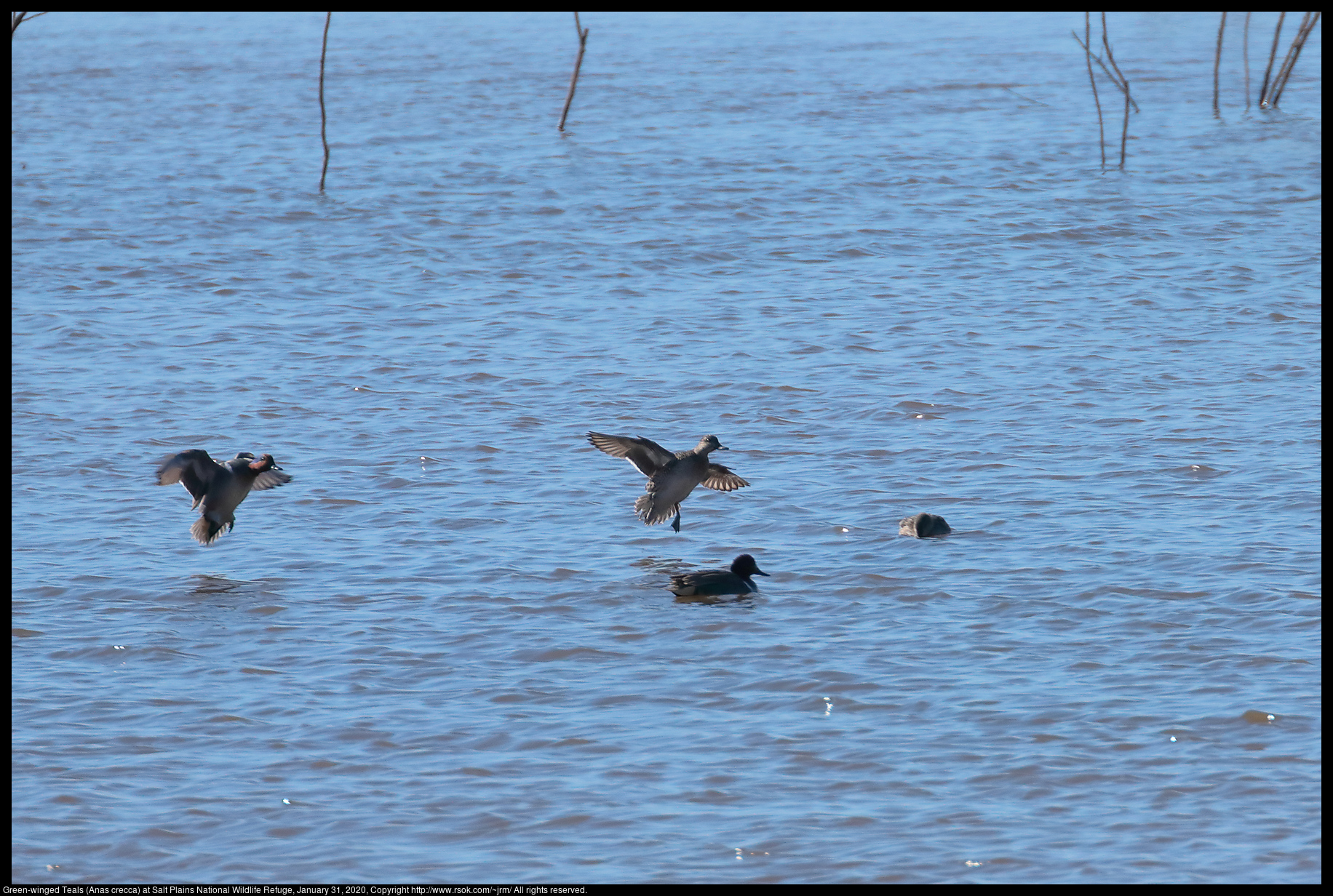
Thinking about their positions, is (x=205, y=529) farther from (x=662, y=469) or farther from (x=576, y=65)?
(x=576, y=65)

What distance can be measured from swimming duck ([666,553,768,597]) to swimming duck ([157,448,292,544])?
101 inches

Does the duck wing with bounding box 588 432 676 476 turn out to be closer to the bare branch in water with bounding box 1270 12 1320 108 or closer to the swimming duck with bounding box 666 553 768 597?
the swimming duck with bounding box 666 553 768 597

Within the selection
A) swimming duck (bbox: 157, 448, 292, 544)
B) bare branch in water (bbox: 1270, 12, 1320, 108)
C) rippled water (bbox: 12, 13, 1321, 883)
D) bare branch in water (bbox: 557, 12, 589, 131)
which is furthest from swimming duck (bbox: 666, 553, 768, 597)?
bare branch in water (bbox: 1270, 12, 1320, 108)

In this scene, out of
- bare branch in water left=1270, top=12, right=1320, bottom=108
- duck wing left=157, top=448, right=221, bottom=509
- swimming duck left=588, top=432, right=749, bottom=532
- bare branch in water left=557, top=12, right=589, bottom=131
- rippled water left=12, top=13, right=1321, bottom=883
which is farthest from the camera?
bare branch in water left=1270, top=12, right=1320, bottom=108

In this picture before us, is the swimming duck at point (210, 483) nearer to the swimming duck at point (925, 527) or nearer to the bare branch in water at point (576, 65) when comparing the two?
the swimming duck at point (925, 527)

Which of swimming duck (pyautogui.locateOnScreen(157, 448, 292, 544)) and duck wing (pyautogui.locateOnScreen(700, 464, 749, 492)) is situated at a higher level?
swimming duck (pyautogui.locateOnScreen(157, 448, 292, 544))

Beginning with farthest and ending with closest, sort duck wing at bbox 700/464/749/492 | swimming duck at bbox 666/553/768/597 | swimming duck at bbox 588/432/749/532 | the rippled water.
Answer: duck wing at bbox 700/464/749/492 → swimming duck at bbox 588/432/749/532 → swimming duck at bbox 666/553/768/597 → the rippled water

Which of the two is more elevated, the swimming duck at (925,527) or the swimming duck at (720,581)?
the swimming duck at (720,581)

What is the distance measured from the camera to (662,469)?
9.79 metres

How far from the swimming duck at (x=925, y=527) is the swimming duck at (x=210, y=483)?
369 cm

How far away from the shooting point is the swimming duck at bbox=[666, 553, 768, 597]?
8.66 meters

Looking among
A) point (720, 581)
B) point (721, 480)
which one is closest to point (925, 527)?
point (721, 480)

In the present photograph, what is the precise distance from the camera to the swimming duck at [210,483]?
9.48 metres

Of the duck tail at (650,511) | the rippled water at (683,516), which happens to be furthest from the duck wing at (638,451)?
the rippled water at (683,516)
